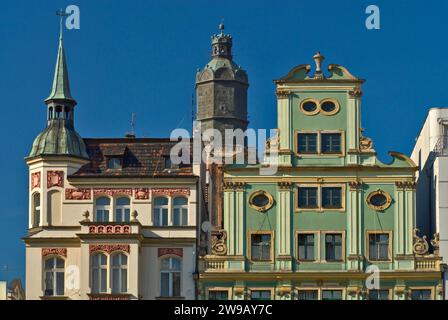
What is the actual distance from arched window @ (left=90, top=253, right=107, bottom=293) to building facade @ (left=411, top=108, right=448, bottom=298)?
17.5 meters

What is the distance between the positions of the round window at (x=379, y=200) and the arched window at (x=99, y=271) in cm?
1442

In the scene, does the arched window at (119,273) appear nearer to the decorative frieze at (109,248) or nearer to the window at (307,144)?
the decorative frieze at (109,248)

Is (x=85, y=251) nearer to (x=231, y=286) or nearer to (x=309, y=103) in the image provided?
(x=231, y=286)

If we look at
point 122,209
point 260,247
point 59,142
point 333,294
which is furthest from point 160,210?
point 333,294

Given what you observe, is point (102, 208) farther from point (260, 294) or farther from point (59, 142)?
point (260, 294)

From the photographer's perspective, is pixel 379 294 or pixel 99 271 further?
pixel 99 271

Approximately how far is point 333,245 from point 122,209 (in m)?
11.4

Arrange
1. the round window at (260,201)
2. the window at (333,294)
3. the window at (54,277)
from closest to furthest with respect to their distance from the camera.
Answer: the window at (333,294) → the window at (54,277) → the round window at (260,201)

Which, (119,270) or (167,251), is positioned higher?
(167,251)

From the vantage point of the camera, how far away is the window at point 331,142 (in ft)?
351

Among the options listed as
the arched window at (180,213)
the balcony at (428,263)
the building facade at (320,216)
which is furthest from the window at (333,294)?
the arched window at (180,213)

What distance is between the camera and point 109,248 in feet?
345

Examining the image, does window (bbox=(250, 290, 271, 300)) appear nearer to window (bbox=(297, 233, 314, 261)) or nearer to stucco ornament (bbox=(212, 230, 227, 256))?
stucco ornament (bbox=(212, 230, 227, 256))
